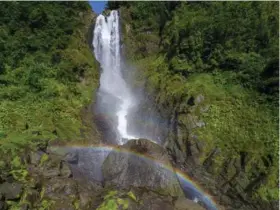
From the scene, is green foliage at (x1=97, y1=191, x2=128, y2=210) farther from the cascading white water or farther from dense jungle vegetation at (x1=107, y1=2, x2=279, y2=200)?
the cascading white water

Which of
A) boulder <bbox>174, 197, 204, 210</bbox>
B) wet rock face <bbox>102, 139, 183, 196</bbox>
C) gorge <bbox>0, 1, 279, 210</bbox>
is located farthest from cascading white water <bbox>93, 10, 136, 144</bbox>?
boulder <bbox>174, 197, 204, 210</bbox>

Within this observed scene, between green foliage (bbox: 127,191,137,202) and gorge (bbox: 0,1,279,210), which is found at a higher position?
gorge (bbox: 0,1,279,210)

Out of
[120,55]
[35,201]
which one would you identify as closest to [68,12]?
[120,55]

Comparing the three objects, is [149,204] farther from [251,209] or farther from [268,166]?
[268,166]

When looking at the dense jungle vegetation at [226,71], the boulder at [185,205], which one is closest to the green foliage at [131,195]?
the boulder at [185,205]

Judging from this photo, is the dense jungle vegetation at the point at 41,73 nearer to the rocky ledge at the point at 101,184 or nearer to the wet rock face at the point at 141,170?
the rocky ledge at the point at 101,184
